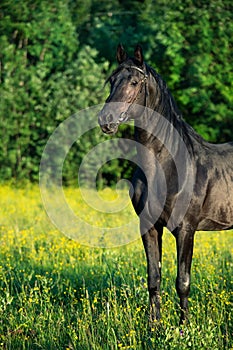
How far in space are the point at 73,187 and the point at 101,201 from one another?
297 centimetres

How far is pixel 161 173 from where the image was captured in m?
5.79

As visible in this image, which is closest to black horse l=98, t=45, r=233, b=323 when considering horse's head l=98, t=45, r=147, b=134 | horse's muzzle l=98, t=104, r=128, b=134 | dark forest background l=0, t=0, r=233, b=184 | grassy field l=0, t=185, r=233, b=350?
horse's head l=98, t=45, r=147, b=134

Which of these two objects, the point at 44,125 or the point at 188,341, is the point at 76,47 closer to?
the point at 44,125

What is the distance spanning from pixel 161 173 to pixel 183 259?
787 millimetres

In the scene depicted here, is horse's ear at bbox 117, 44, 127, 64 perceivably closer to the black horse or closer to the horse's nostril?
the black horse

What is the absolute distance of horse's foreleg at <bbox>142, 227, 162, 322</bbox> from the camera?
5.98 m

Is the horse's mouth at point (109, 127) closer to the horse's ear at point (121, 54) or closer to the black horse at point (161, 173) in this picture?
the black horse at point (161, 173)

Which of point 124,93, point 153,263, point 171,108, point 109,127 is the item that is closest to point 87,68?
point 171,108

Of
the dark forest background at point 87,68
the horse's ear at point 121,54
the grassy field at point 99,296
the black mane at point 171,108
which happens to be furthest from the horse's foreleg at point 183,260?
the dark forest background at point 87,68

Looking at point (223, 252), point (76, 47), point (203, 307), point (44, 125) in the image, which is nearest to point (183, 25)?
point (76, 47)

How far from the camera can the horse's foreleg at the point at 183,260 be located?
5773 millimetres

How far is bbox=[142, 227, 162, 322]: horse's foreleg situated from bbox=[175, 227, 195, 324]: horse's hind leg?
0.88 feet

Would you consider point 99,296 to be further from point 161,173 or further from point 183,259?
point 161,173

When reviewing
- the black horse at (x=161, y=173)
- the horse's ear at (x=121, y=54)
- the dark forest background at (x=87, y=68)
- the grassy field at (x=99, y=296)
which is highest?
the dark forest background at (x=87, y=68)
